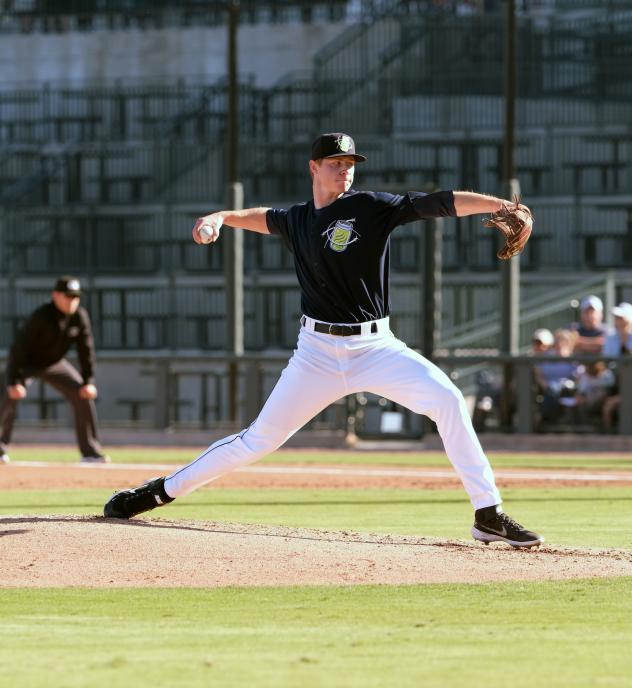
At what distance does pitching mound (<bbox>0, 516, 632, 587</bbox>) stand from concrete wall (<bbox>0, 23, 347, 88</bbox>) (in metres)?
27.3

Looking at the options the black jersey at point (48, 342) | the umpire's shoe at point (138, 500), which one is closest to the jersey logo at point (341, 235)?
the umpire's shoe at point (138, 500)

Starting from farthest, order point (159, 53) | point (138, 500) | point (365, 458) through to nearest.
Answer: point (159, 53) → point (365, 458) → point (138, 500)

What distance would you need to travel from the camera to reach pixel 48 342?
53.9 feet

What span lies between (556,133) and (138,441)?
490 inches

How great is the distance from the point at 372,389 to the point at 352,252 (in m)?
0.75

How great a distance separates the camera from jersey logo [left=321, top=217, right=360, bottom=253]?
8758 millimetres

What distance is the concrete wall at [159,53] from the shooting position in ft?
118

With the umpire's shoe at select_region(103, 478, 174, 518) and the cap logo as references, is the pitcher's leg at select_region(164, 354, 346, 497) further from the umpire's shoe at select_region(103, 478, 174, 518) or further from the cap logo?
the cap logo

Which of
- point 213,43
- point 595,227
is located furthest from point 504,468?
point 213,43

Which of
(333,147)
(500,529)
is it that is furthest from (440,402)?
(333,147)

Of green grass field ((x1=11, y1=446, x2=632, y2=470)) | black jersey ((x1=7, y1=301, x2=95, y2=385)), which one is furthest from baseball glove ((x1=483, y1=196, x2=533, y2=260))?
green grass field ((x1=11, y1=446, x2=632, y2=470))

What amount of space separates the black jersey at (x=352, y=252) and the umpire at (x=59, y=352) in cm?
751

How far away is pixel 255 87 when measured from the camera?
34.7 m

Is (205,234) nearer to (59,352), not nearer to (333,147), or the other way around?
(333,147)
